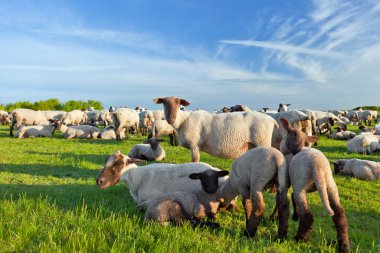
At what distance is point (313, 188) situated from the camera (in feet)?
15.3

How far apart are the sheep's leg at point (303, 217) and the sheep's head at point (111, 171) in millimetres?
3605

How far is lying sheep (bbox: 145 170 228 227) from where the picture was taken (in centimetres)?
512

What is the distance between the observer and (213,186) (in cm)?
570

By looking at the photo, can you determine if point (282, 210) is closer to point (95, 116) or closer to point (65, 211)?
point (65, 211)

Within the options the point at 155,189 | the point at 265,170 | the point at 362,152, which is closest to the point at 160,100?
the point at 155,189

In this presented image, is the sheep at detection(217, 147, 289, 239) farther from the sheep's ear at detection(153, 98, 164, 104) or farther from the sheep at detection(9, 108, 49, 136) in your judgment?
the sheep at detection(9, 108, 49, 136)

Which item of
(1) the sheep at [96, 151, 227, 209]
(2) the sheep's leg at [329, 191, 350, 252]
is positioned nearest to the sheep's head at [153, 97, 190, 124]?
(1) the sheep at [96, 151, 227, 209]

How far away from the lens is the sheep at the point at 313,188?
171 inches

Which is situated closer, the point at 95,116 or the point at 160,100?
the point at 160,100

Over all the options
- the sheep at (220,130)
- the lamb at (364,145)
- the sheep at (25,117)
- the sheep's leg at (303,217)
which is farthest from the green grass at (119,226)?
the sheep at (25,117)

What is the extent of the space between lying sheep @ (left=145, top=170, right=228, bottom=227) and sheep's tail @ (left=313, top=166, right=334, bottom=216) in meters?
1.69

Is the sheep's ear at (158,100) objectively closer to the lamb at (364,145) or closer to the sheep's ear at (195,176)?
the sheep's ear at (195,176)

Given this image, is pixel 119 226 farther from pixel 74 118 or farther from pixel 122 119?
pixel 74 118

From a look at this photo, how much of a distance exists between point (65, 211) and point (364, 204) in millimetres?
6367
